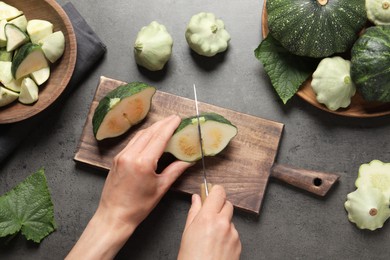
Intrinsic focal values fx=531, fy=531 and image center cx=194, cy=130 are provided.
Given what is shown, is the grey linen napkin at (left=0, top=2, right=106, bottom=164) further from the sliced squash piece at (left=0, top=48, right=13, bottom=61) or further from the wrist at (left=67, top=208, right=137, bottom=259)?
the wrist at (left=67, top=208, right=137, bottom=259)

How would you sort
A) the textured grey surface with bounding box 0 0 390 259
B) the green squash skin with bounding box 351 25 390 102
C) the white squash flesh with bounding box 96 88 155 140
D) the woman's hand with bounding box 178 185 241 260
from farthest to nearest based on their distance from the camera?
the textured grey surface with bounding box 0 0 390 259, the white squash flesh with bounding box 96 88 155 140, the green squash skin with bounding box 351 25 390 102, the woman's hand with bounding box 178 185 241 260

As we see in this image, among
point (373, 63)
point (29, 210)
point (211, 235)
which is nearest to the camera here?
point (211, 235)

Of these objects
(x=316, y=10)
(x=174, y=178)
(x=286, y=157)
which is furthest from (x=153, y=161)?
(x=316, y=10)

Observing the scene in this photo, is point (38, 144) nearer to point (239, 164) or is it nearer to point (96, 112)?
point (96, 112)

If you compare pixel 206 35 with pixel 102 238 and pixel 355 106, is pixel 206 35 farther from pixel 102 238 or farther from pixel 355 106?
pixel 102 238

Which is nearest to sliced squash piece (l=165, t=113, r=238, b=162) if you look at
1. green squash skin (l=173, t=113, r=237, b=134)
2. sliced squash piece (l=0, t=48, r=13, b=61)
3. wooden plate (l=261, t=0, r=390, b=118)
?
green squash skin (l=173, t=113, r=237, b=134)

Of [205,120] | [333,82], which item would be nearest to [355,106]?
[333,82]
